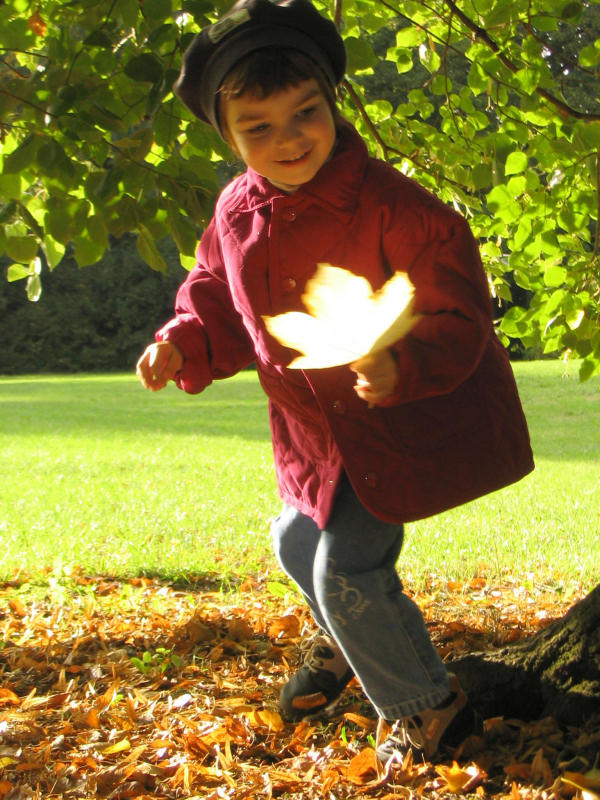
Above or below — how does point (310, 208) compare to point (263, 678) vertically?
above

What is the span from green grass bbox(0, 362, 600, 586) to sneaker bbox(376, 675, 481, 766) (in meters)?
1.67

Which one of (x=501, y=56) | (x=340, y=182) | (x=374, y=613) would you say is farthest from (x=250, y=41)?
(x=501, y=56)

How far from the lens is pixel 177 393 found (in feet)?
50.9

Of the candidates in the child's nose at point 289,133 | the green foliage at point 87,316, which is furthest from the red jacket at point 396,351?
the green foliage at point 87,316

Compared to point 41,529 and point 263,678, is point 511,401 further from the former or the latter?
point 41,529

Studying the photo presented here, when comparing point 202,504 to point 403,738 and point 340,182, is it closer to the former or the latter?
point 403,738

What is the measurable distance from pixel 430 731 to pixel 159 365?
3.29 feet

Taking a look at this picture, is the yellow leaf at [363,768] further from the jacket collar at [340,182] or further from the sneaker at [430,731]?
the jacket collar at [340,182]

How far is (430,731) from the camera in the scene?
6.82 feet

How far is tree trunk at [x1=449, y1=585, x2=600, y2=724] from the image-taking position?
221cm

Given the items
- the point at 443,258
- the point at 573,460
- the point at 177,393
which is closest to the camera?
the point at 443,258

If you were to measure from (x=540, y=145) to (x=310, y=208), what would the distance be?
1.40 m

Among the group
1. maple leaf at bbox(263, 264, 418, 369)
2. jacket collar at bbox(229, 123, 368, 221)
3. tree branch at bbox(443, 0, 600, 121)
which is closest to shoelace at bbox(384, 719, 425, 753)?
maple leaf at bbox(263, 264, 418, 369)

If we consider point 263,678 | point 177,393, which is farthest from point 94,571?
point 177,393
